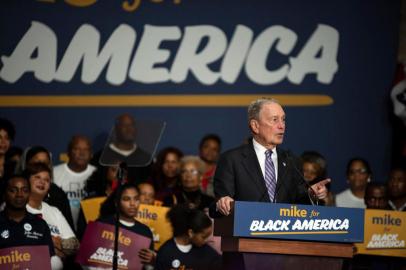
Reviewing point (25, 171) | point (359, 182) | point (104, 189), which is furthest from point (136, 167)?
point (359, 182)

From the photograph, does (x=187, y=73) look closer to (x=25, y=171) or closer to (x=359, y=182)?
(x=359, y=182)

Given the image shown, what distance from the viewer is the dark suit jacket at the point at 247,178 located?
489 cm

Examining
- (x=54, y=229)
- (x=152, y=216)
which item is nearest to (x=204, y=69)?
(x=152, y=216)

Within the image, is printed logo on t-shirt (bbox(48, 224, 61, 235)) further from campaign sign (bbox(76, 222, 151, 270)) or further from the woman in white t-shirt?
the woman in white t-shirt

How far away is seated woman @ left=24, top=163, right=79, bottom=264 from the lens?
283 inches

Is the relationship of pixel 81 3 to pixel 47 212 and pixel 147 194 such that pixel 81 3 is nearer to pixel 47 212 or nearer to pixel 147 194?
pixel 147 194

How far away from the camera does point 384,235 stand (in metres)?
A: 7.56

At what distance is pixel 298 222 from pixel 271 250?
0.63 ft

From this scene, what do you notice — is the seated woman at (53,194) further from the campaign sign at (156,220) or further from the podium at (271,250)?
the podium at (271,250)

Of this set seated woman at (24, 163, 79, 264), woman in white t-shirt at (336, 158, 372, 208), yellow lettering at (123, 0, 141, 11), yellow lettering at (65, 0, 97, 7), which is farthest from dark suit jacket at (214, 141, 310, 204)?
yellow lettering at (65, 0, 97, 7)

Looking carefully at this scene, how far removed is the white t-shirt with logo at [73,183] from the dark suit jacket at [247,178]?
3.52 meters

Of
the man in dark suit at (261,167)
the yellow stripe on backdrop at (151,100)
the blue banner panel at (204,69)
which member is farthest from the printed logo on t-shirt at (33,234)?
the yellow stripe on backdrop at (151,100)

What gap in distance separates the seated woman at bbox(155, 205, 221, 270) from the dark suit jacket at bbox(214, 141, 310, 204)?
2212 millimetres

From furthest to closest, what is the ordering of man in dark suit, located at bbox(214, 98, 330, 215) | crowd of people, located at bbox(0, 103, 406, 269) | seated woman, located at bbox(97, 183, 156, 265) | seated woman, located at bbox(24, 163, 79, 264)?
seated woman, located at bbox(97, 183, 156, 265) → seated woman, located at bbox(24, 163, 79, 264) → crowd of people, located at bbox(0, 103, 406, 269) → man in dark suit, located at bbox(214, 98, 330, 215)
